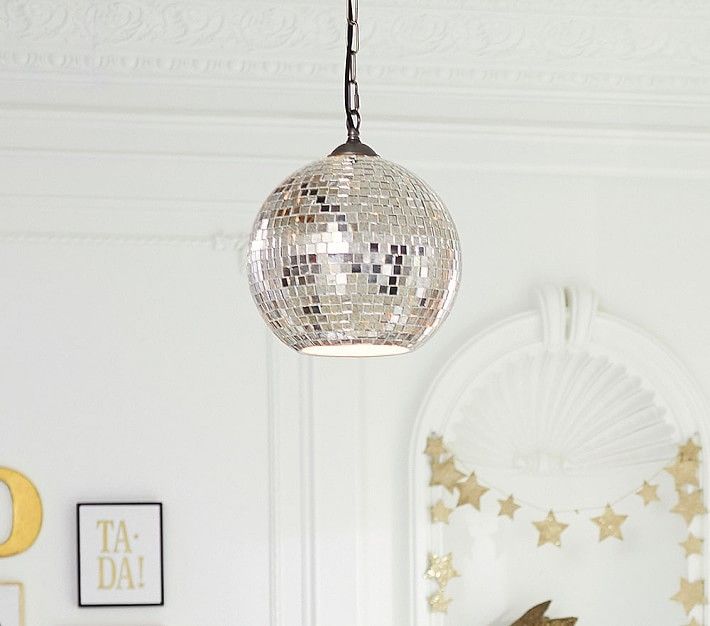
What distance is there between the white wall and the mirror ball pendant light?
1544mm

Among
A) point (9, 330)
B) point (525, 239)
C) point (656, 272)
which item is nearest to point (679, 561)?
point (656, 272)

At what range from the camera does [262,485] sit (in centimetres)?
295

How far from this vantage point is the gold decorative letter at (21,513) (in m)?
2.85

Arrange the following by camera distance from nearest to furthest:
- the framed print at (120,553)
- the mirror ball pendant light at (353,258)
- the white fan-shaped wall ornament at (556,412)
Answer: the mirror ball pendant light at (353,258), the framed print at (120,553), the white fan-shaped wall ornament at (556,412)

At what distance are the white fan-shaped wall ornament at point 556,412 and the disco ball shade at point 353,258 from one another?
164cm

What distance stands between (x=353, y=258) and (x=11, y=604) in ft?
6.38

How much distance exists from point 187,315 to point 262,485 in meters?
0.50

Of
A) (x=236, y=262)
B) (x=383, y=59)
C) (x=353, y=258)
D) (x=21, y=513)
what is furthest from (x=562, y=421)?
(x=353, y=258)

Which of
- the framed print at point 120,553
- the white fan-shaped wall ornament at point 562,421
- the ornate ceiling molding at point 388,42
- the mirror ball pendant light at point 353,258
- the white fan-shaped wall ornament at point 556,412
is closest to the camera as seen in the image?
the mirror ball pendant light at point 353,258

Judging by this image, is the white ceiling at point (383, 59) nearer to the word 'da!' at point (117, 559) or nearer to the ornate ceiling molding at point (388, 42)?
the ornate ceiling molding at point (388, 42)

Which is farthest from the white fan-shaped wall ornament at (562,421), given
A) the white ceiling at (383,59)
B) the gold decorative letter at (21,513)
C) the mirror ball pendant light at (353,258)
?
the mirror ball pendant light at (353,258)

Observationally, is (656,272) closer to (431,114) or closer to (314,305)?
(431,114)

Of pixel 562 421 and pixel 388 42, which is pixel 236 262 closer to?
pixel 388 42

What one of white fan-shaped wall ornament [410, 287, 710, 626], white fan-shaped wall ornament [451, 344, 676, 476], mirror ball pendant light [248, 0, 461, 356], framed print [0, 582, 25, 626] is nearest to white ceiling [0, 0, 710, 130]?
white fan-shaped wall ornament [410, 287, 710, 626]
